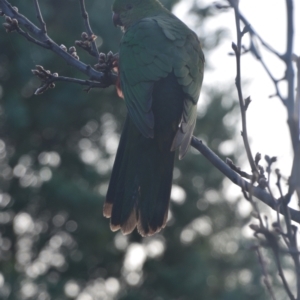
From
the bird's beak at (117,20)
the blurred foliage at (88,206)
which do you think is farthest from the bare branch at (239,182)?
the blurred foliage at (88,206)

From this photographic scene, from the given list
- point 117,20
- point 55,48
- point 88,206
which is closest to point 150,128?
point 55,48

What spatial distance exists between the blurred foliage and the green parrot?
7.39 metres

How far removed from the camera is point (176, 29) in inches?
157

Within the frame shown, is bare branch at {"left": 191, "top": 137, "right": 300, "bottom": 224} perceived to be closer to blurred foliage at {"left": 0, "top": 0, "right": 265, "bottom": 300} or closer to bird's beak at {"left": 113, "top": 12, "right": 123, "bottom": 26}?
bird's beak at {"left": 113, "top": 12, "right": 123, "bottom": 26}

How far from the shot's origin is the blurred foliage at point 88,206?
11.4 m

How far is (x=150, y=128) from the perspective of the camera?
3.29 meters

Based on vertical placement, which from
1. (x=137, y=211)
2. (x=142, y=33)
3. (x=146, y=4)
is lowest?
(x=137, y=211)

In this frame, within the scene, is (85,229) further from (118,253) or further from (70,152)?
(70,152)

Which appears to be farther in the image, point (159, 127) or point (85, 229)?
point (85, 229)

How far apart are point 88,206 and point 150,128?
8024 millimetres

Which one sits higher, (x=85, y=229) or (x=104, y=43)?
(x=104, y=43)

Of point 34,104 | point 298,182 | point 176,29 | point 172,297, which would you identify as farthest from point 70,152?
point 298,182

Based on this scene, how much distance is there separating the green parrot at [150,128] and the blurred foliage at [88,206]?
7.39 meters

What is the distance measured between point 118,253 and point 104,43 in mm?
4337
